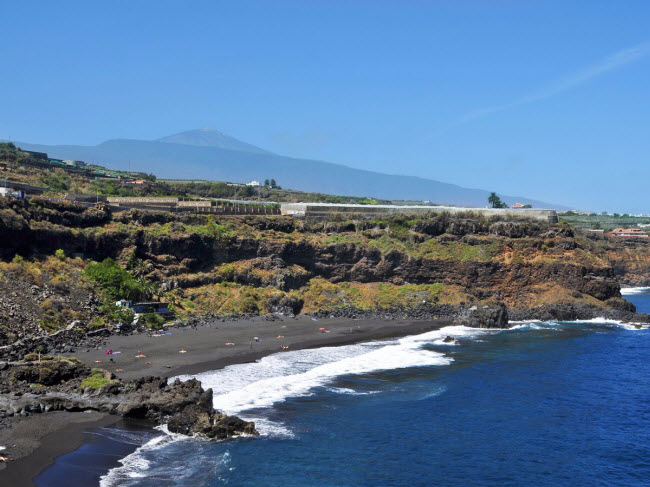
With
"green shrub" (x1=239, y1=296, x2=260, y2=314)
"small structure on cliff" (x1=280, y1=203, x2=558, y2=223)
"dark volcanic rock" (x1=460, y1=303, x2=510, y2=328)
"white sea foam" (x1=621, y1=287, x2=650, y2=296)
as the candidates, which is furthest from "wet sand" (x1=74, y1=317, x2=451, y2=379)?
"white sea foam" (x1=621, y1=287, x2=650, y2=296)

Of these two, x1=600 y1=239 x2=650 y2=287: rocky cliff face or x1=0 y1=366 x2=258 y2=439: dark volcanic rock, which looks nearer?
x1=0 y1=366 x2=258 y2=439: dark volcanic rock

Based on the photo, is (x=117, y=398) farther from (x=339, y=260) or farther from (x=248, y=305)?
(x=339, y=260)

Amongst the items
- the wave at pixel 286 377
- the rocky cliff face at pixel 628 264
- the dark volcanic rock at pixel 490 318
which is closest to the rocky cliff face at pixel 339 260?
the dark volcanic rock at pixel 490 318

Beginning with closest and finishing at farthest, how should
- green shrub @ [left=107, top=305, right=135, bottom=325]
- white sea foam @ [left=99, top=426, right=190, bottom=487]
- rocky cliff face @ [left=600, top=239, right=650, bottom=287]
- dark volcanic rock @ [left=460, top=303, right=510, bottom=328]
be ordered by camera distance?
white sea foam @ [left=99, top=426, right=190, bottom=487] → green shrub @ [left=107, top=305, right=135, bottom=325] → dark volcanic rock @ [left=460, top=303, right=510, bottom=328] → rocky cliff face @ [left=600, top=239, right=650, bottom=287]

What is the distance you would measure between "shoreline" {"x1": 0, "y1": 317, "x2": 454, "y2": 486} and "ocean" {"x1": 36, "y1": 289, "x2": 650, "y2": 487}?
1.54 metres

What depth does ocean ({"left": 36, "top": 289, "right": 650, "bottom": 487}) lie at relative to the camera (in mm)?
38750

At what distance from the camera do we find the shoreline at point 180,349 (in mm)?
39562

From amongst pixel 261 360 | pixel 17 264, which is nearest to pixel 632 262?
pixel 261 360

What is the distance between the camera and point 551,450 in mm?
44344

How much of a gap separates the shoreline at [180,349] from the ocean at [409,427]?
5.05 ft

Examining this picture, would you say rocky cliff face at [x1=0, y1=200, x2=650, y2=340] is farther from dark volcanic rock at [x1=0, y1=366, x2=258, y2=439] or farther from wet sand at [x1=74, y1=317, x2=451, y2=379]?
dark volcanic rock at [x1=0, y1=366, x2=258, y2=439]

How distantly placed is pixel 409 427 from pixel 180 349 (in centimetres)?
2956

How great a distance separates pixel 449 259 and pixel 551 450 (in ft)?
226

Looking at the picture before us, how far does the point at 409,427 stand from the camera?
48.1 m
